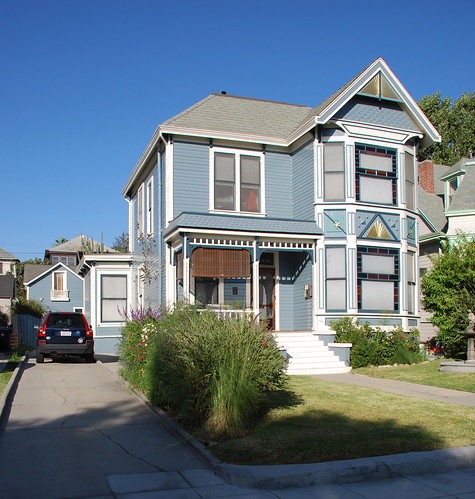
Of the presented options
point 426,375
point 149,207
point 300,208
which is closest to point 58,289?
point 149,207

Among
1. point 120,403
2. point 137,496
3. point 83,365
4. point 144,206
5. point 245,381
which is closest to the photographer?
point 137,496

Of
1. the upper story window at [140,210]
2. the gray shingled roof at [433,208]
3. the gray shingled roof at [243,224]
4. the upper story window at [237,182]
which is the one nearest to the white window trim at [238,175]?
the upper story window at [237,182]

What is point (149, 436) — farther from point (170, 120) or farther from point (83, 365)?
point (170, 120)

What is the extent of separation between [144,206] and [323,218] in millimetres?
7510

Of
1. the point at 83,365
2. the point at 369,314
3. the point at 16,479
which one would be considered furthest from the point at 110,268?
the point at 16,479

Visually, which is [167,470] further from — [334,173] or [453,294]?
[453,294]

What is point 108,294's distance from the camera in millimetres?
23875

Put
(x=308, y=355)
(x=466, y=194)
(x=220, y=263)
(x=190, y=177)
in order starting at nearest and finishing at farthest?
1. (x=308, y=355)
2. (x=220, y=263)
3. (x=190, y=177)
4. (x=466, y=194)

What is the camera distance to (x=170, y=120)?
18859 mm

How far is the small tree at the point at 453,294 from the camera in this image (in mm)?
17781

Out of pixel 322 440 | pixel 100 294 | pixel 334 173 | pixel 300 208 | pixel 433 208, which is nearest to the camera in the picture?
pixel 322 440

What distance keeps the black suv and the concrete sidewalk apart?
920 centimetres

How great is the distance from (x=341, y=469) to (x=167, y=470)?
1.94 meters

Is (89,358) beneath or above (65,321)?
beneath
